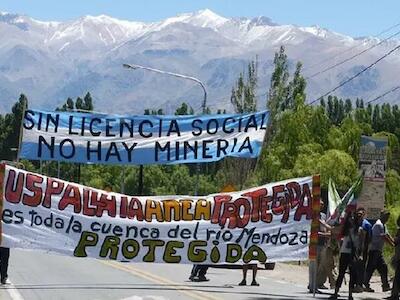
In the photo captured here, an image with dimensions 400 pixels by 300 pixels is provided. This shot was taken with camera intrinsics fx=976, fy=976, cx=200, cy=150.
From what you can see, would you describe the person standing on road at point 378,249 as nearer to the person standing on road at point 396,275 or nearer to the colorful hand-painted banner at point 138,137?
the person standing on road at point 396,275

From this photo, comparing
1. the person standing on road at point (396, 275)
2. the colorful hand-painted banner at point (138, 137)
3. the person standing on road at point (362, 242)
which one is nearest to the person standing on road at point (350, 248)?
the person standing on road at point (362, 242)

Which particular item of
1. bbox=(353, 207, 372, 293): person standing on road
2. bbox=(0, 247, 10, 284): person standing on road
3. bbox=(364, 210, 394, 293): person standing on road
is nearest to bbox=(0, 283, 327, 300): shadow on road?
bbox=(0, 247, 10, 284): person standing on road

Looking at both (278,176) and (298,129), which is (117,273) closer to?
(278,176)

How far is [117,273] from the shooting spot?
21.8m

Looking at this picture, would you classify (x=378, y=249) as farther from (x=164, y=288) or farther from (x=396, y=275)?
(x=164, y=288)

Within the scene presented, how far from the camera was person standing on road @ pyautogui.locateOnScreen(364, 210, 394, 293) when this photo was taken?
731 inches

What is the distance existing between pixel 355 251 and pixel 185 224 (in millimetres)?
2971

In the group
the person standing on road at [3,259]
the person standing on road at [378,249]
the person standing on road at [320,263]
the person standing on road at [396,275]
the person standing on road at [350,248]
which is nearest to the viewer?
the person standing on road at [350,248]

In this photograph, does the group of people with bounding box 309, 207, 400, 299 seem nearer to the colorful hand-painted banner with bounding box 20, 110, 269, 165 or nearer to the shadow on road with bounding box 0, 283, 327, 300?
the shadow on road with bounding box 0, 283, 327, 300

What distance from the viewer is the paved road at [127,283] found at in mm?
16516

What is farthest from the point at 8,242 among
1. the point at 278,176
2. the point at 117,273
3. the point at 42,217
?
the point at 278,176

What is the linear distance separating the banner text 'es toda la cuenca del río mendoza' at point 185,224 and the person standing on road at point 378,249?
225 centimetres

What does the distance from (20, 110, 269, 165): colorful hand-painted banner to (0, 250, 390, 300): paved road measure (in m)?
2.31

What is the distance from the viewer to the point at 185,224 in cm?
1709
